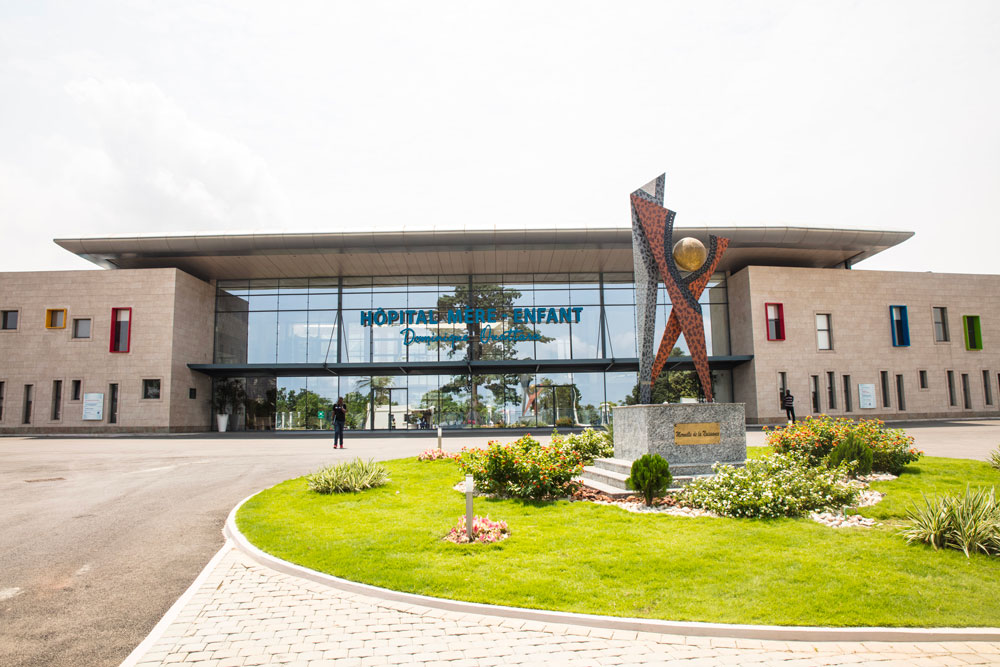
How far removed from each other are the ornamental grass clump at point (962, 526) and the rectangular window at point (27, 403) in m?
36.2

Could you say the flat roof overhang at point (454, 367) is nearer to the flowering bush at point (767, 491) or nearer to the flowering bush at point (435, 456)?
the flowering bush at point (435, 456)

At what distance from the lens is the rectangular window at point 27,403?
29.6 metres

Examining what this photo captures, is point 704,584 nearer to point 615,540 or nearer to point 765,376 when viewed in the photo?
point 615,540

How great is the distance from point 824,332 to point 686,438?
2490 centimetres

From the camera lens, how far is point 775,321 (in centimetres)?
3120

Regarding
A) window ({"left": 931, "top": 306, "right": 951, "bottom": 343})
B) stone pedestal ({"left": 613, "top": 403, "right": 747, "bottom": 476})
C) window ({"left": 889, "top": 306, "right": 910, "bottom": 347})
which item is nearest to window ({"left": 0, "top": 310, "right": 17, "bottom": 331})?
stone pedestal ({"left": 613, "top": 403, "right": 747, "bottom": 476})

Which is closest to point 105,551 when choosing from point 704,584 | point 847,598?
point 704,584

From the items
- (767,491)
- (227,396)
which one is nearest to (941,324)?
(767,491)

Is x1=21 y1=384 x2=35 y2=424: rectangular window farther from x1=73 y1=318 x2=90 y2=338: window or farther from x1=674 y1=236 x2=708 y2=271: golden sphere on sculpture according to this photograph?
x1=674 y1=236 x2=708 y2=271: golden sphere on sculpture

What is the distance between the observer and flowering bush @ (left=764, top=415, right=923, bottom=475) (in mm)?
11445

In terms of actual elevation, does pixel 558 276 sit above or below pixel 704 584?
above

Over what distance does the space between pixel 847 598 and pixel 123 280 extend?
1340 inches

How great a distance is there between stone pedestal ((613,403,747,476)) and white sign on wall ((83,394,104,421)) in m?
28.8

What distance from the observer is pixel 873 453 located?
1141 cm
